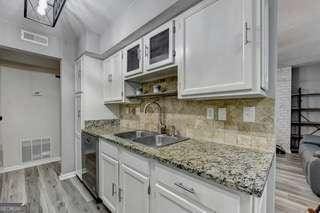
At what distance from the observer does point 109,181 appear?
70.3 inches

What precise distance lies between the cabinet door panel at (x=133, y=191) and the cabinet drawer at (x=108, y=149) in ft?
0.54

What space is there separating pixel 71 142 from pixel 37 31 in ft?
6.08

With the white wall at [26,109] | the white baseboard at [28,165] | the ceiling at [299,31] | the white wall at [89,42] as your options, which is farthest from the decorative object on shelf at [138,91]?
the white baseboard at [28,165]

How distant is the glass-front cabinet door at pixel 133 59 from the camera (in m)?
1.89

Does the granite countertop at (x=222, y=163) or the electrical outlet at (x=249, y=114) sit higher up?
the electrical outlet at (x=249, y=114)

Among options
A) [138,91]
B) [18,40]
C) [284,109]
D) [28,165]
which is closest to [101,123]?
[138,91]

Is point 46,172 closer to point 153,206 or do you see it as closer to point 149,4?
point 153,206

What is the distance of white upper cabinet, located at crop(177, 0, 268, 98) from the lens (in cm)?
99

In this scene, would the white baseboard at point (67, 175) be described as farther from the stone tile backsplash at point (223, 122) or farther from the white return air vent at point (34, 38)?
the white return air vent at point (34, 38)

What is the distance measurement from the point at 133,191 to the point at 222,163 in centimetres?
86

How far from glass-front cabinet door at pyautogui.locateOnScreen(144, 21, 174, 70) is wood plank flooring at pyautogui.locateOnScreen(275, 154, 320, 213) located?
7.03ft

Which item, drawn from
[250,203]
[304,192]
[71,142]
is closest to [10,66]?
[71,142]

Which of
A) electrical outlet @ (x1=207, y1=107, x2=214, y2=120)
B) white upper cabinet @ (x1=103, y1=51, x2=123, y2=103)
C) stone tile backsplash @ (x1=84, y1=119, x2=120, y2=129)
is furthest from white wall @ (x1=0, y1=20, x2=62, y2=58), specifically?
electrical outlet @ (x1=207, y1=107, x2=214, y2=120)

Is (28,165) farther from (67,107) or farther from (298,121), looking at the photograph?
(298,121)
